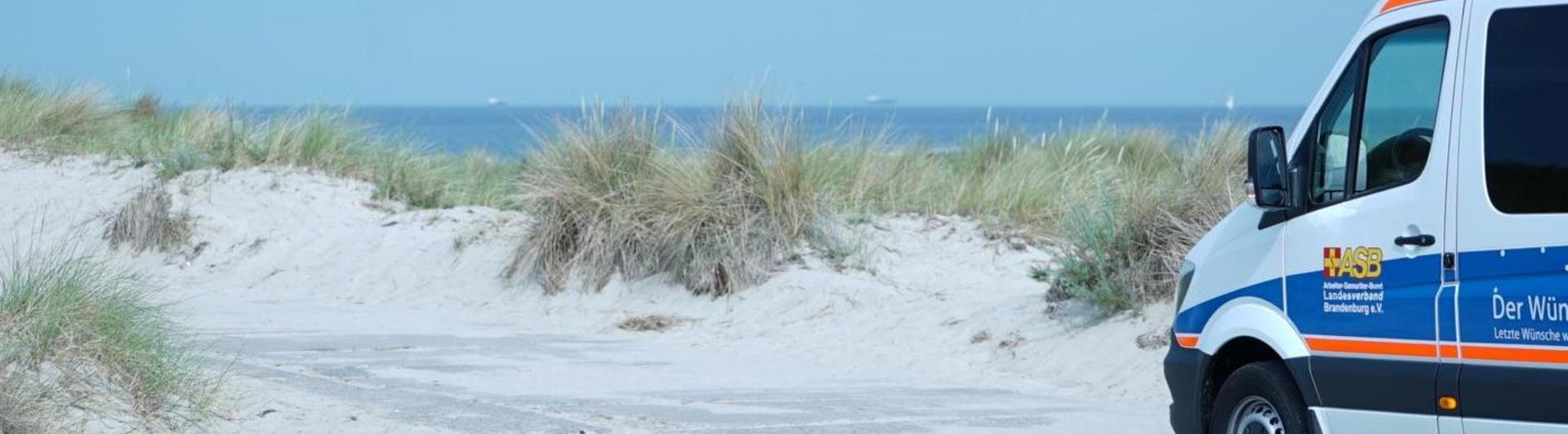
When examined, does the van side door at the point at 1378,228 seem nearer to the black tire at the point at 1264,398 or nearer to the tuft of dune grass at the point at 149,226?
the black tire at the point at 1264,398

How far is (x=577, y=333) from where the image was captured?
47.9 ft

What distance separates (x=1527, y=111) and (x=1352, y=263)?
81 cm

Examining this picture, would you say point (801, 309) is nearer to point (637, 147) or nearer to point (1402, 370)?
point (637, 147)

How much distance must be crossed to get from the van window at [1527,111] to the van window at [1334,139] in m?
0.71

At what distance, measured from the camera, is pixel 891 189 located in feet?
56.7

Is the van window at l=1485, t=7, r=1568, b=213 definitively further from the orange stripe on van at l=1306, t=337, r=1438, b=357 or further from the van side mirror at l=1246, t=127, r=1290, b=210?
the van side mirror at l=1246, t=127, r=1290, b=210

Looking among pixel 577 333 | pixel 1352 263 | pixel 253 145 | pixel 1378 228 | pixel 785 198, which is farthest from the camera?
pixel 253 145

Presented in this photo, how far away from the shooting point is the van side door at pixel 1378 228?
5.89 m

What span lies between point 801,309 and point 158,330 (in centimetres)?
609

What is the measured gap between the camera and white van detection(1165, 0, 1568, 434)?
18.1 ft

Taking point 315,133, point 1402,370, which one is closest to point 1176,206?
point 1402,370

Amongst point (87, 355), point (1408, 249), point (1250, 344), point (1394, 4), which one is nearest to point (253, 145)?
point (87, 355)

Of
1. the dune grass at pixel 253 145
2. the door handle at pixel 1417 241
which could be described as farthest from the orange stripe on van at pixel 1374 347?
the dune grass at pixel 253 145

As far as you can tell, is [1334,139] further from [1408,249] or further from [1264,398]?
[1264,398]
